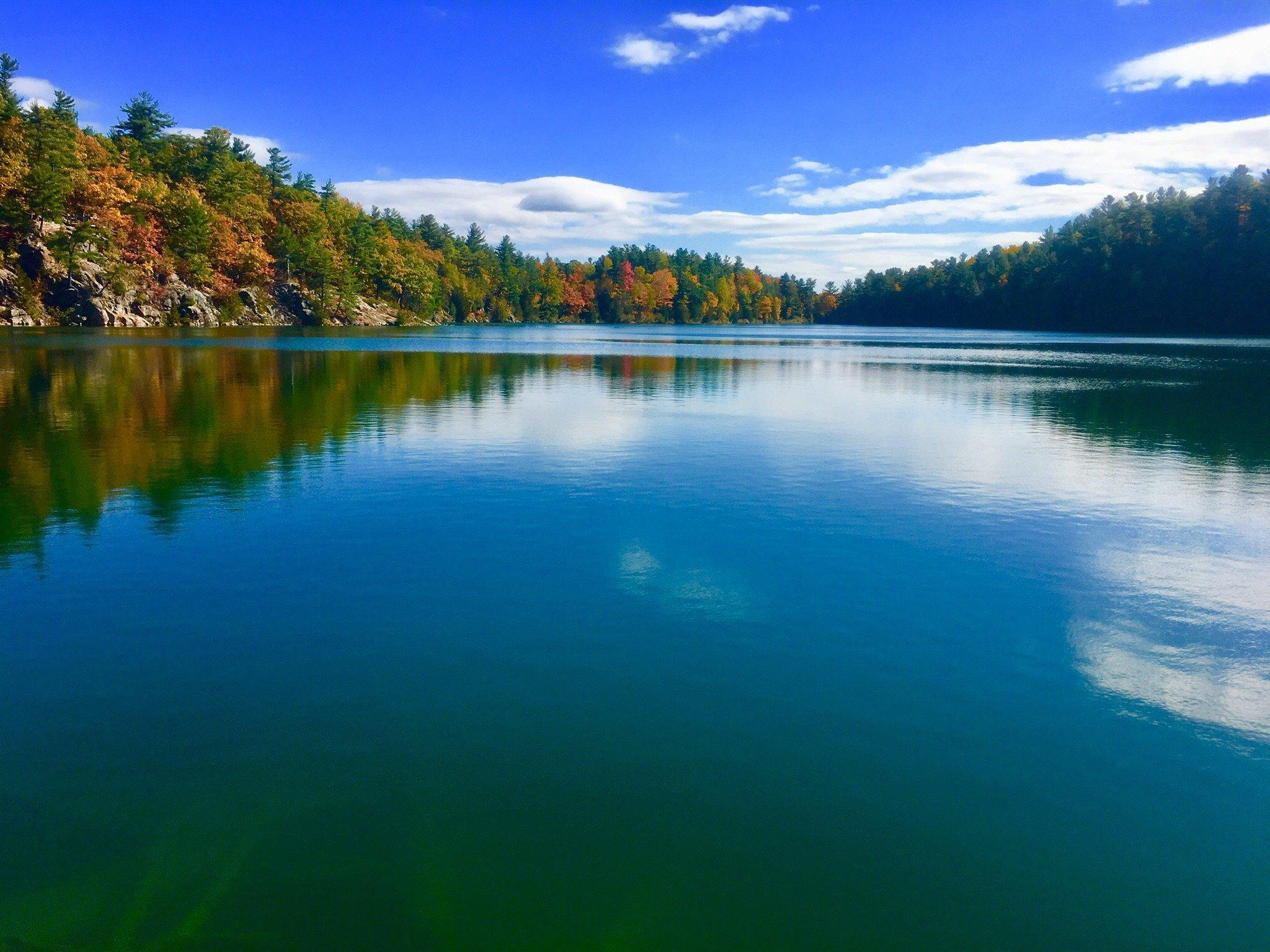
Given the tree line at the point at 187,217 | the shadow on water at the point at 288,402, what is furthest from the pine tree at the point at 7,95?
the shadow on water at the point at 288,402

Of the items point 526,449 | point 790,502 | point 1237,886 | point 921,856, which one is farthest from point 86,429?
point 1237,886

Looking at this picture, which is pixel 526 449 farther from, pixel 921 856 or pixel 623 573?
pixel 921 856

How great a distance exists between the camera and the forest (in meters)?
110

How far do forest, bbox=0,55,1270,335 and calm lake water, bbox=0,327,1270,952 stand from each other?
351 feet

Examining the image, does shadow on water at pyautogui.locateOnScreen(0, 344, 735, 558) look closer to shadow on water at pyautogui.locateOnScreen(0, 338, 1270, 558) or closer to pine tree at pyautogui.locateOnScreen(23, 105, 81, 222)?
shadow on water at pyautogui.locateOnScreen(0, 338, 1270, 558)

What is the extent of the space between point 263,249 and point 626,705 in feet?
531

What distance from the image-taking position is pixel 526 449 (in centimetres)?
2673

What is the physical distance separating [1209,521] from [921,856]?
51.5 ft

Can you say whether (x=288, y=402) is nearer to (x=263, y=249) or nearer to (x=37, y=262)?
(x=37, y=262)

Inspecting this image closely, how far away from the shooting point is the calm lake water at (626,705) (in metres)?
6.81

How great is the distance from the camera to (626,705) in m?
9.95

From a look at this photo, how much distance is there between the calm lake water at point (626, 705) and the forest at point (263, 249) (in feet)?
351

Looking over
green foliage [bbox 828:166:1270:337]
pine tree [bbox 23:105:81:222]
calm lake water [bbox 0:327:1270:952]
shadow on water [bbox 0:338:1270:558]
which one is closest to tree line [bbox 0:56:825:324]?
pine tree [bbox 23:105:81:222]

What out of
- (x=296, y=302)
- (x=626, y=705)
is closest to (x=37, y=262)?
(x=296, y=302)
